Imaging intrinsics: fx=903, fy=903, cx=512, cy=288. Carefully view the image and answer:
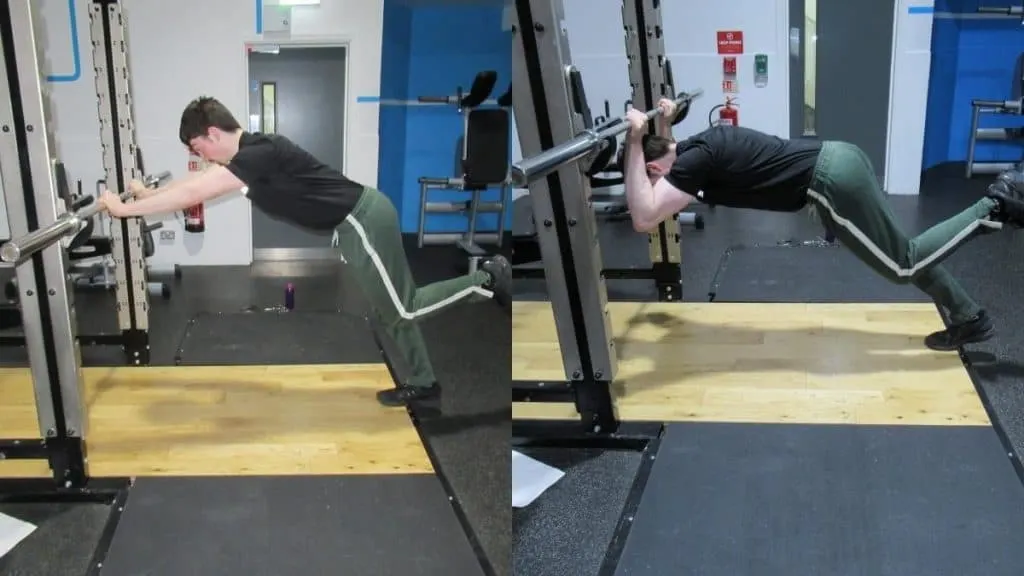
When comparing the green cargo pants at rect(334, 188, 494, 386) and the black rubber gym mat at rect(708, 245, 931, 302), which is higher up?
the green cargo pants at rect(334, 188, 494, 386)

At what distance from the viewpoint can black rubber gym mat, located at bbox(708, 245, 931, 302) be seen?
13.3 ft

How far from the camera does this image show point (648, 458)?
265 centimetres

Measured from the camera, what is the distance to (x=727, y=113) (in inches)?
258

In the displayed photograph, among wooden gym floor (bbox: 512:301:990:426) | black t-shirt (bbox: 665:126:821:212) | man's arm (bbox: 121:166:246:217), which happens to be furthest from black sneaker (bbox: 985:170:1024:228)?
man's arm (bbox: 121:166:246:217)

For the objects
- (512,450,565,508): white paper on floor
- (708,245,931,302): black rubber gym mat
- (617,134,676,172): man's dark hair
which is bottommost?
(512,450,565,508): white paper on floor

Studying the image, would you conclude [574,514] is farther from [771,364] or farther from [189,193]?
[189,193]

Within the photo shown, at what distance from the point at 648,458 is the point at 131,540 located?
4.79ft

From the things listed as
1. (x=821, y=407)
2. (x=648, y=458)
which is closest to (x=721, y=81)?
(x=821, y=407)

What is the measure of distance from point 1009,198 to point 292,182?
248cm

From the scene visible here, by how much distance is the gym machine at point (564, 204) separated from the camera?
2.24m

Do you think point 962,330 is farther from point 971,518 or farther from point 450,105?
point 450,105

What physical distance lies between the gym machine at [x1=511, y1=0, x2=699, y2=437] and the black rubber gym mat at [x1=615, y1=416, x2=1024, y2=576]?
13.1 inches

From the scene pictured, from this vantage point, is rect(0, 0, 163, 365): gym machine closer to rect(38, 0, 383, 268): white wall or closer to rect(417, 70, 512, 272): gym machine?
rect(38, 0, 383, 268): white wall

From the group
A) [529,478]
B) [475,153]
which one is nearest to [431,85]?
[475,153]
